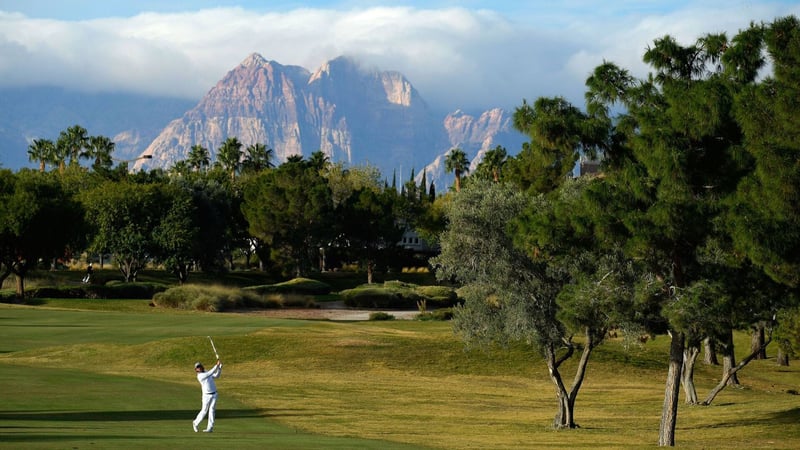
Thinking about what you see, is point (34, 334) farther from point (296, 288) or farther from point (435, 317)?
point (296, 288)

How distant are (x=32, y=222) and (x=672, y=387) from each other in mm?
68582

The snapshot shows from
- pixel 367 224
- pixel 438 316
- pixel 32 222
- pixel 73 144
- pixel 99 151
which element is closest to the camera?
pixel 438 316

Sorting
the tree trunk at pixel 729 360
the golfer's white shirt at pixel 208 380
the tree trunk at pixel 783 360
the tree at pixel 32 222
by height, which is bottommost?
the tree trunk at pixel 783 360

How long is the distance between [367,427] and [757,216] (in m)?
13.7

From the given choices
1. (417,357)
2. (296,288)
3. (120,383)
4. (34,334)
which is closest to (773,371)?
(417,357)

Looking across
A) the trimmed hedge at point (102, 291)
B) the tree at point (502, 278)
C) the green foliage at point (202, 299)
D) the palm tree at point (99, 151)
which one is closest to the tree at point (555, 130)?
the tree at point (502, 278)

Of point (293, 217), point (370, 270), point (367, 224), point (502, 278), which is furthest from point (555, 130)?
point (367, 224)

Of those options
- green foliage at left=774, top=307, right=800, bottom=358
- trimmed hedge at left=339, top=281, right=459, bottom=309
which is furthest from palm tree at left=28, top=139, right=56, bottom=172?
green foliage at left=774, top=307, right=800, bottom=358

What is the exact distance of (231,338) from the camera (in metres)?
58.2

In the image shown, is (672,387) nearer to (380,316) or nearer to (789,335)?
(789,335)

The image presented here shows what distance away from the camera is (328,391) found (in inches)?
1663

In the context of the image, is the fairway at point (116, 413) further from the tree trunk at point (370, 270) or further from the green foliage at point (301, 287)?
the tree trunk at point (370, 270)

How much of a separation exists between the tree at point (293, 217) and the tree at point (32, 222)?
34923 mm

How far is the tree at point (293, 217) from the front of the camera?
124 m
